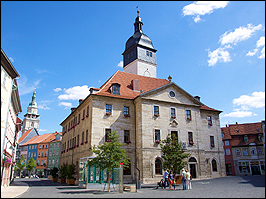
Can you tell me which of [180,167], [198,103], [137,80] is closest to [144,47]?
[137,80]

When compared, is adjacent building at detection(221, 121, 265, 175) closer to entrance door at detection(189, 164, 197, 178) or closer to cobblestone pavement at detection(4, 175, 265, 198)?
entrance door at detection(189, 164, 197, 178)

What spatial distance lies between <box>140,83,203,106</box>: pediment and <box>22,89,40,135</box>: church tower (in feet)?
348

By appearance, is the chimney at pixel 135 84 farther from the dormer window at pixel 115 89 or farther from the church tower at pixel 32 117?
the church tower at pixel 32 117

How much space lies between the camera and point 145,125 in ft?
101

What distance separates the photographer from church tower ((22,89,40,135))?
122 meters

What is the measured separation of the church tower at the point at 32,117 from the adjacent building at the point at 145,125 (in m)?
94.2

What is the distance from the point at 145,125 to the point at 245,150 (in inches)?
1220

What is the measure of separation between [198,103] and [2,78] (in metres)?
26.8

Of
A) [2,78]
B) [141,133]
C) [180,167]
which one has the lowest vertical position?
[180,167]

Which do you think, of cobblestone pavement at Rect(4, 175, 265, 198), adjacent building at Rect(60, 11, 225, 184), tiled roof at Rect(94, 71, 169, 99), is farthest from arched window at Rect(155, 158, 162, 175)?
tiled roof at Rect(94, 71, 169, 99)

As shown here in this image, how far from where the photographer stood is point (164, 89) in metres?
33.6

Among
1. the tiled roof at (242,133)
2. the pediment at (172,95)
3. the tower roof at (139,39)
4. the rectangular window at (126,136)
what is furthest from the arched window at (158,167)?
the tiled roof at (242,133)

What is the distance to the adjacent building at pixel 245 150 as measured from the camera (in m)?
48.8

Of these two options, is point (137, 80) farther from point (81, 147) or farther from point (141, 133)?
point (81, 147)
